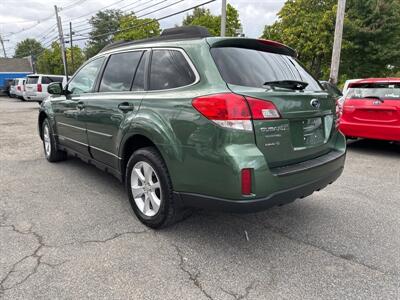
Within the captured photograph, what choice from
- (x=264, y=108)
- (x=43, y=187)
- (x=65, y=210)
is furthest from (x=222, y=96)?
(x=43, y=187)

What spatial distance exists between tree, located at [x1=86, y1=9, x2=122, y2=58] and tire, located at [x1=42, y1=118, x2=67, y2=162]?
6763cm

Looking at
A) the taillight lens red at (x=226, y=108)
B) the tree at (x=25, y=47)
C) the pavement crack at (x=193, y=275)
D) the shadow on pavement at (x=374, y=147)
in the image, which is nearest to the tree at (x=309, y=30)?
the shadow on pavement at (x=374, y=147)

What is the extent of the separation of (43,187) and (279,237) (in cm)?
316

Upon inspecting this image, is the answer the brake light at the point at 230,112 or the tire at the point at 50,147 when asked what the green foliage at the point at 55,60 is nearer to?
the tire at the point at 50,147

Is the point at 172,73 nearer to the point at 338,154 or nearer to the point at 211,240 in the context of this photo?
the point at 211,240

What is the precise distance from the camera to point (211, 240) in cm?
310

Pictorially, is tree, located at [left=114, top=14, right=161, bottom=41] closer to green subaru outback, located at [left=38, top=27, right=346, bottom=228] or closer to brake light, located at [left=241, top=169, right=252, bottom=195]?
green subaru outback, located at [left=38, top=27, right=346, bottom=228]

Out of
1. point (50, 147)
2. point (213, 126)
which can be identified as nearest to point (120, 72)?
point (213, 126)

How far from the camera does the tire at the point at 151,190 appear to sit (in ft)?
9.70

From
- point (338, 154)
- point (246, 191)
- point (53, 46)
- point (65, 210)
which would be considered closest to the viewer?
point (246, 191)

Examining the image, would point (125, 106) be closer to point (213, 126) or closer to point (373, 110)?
point (213, 126)

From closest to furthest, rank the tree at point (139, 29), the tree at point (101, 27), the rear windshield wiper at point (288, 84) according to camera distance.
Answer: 1. the rear windshield wiper at point (288, 84)
2. the tree at point (139, 29)
3. the tree at point (101, 27)

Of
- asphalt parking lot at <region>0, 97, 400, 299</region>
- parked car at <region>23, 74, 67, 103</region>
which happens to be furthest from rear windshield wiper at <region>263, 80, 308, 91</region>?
parked car at <region>23, 74, 67, 103</region>

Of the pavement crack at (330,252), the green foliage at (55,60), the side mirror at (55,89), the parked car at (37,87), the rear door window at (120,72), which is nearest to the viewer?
the pavement crack at (330,252)
